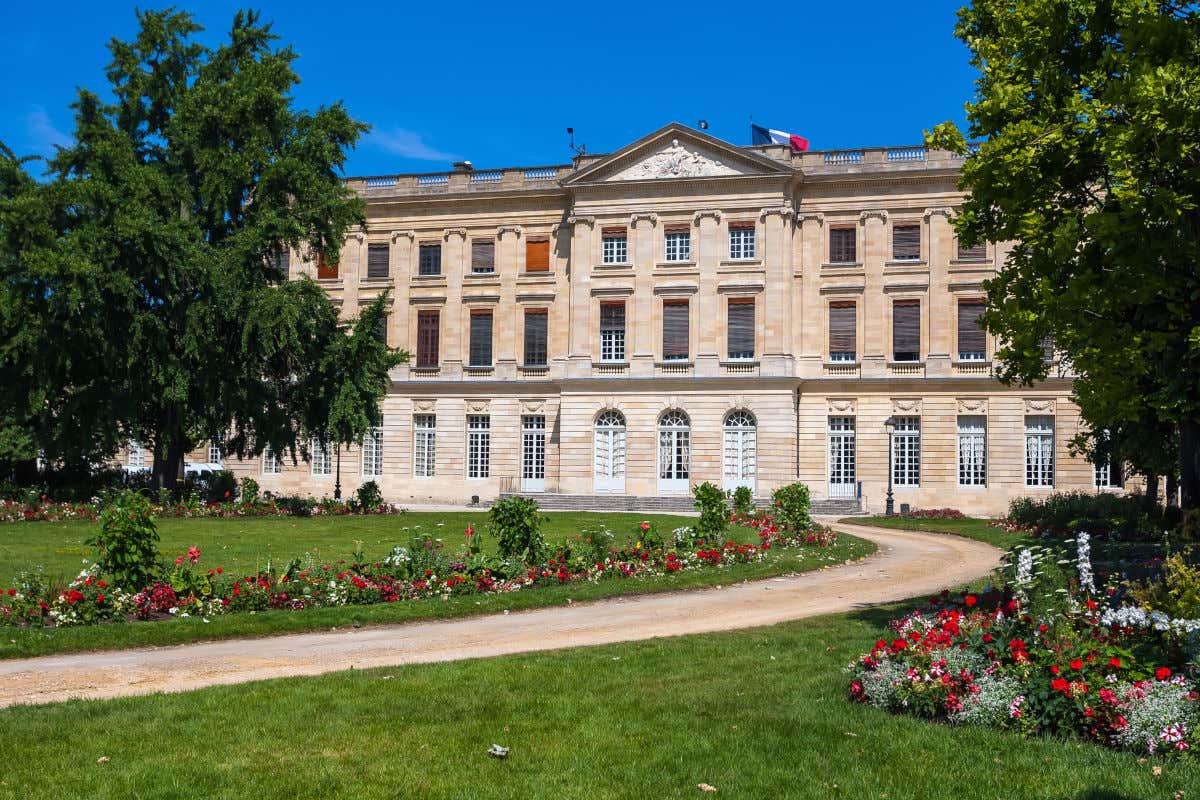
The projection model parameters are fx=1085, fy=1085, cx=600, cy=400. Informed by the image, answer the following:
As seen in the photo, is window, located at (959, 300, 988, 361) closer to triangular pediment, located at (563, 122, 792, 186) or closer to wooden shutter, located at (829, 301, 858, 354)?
wooden shutter, located at (829, 301, 858, 354)

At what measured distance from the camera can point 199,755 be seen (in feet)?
23.7

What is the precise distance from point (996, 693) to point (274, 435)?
2790cm

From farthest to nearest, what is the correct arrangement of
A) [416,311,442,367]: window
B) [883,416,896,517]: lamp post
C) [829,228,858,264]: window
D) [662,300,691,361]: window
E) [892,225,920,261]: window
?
[416,311,442,367]: window
[662,300,691,361]: window
[829,228,858,264]: window
[892,225,920,261]: window
[883,416,896,517]: lamp post

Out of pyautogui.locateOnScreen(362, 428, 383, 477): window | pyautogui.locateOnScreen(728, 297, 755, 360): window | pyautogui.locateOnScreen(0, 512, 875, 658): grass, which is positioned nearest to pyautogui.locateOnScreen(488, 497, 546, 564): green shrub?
pyautogui.locateOnScreen(0, 512, 875, 658): grass

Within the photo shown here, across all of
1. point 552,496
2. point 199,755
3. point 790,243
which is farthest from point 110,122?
point 199,755

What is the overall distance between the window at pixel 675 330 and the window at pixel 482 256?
8.41 meters

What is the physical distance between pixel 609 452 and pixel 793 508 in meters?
20.7

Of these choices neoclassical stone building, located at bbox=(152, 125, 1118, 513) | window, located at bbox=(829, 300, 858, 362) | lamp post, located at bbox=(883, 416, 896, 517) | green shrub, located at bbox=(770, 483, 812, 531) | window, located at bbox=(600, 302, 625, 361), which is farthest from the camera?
window, located at bbox=(600, 302, 625, 361)

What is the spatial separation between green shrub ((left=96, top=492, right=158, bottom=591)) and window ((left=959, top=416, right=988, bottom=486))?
1403 inches

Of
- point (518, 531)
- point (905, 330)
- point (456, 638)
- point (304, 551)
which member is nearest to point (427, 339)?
point (905, 330)

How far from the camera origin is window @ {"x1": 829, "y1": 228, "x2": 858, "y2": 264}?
147 ft

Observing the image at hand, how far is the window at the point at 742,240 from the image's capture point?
44438 millimetres

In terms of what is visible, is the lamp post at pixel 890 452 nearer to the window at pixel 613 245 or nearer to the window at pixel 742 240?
the window at pixel 742 240

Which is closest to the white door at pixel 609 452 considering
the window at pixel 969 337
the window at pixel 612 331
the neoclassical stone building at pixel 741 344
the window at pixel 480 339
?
the neoclassical stone building at pixel 741 344
